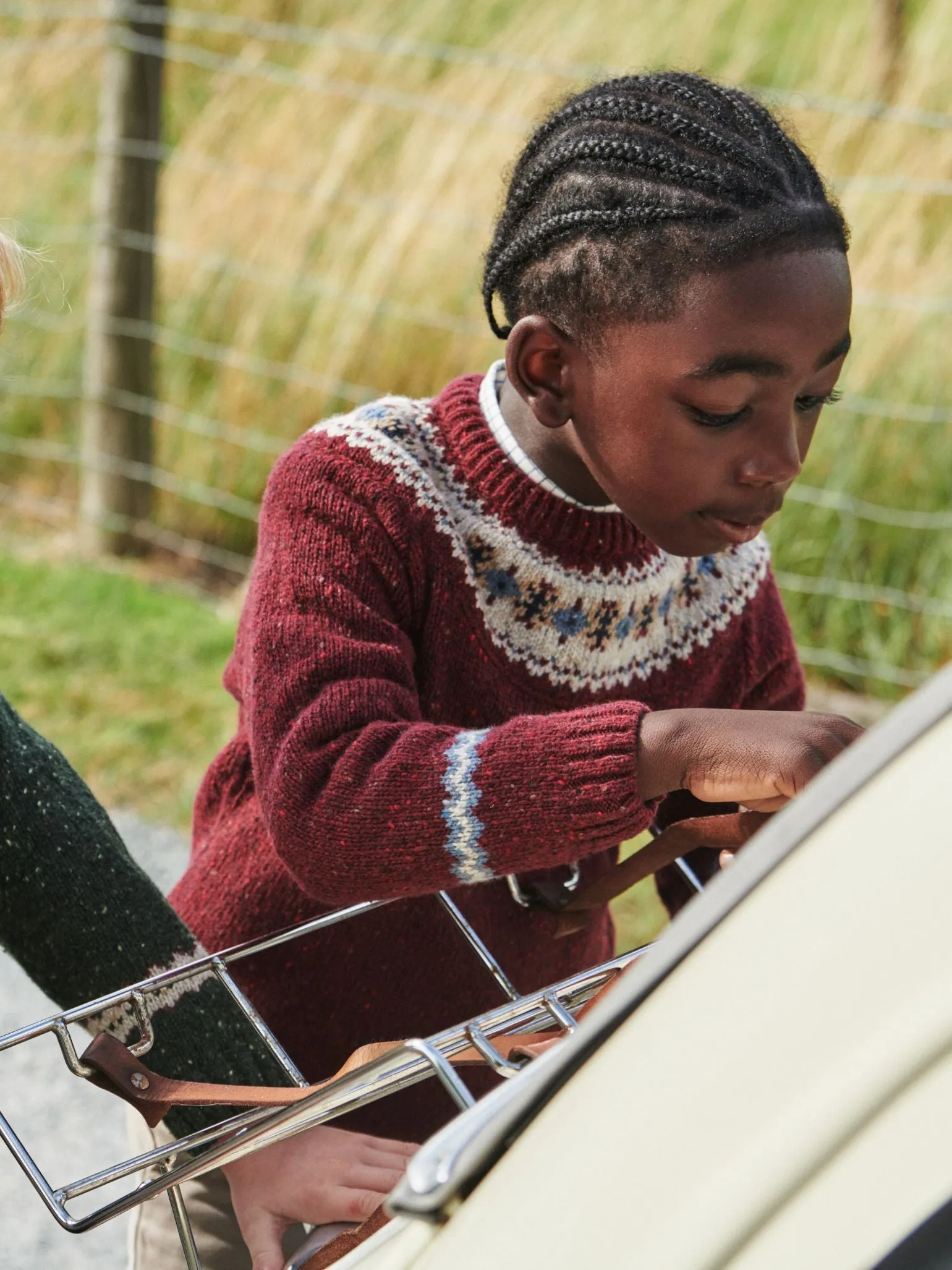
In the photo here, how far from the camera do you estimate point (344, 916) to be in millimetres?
1388

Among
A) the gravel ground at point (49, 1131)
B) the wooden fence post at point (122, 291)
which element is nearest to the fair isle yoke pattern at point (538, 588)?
the gravel ground at point (49, 1131)

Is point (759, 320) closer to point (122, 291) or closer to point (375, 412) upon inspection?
point (375, 412)

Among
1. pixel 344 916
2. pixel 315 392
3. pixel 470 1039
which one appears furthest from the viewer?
pixel 315 392

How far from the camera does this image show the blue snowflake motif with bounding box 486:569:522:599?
1391mm

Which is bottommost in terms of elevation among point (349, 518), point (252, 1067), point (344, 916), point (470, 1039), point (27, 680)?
point (27, 680)

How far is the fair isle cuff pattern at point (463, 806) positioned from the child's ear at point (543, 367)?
1.00 feet

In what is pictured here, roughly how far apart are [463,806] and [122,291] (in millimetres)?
3820

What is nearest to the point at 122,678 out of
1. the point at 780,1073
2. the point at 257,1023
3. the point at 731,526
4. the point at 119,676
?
the point at 119,676

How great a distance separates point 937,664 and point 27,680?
2220 mm

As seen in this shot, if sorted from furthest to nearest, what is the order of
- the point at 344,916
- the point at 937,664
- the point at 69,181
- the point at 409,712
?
1. the point at 69,181
2. the point at 937,664
3. the point at 344,916
4. the point at 409,712

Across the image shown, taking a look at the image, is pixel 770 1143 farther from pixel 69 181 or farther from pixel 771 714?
pixel 69 181

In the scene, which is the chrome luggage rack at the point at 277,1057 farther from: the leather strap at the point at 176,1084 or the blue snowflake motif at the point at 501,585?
the blue snowflake motif at the point at 501,585

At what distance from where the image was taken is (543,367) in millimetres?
1323

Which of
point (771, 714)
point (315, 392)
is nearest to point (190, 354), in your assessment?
point (315, 392)
